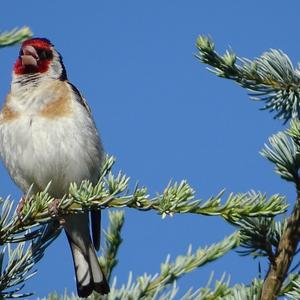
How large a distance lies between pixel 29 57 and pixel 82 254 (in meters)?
1.56

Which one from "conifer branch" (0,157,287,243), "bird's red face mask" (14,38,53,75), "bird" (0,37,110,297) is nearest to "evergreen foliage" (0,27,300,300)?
"conifer branch" (0,157,287,243)

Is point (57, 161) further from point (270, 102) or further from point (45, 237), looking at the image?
point (270, 102)

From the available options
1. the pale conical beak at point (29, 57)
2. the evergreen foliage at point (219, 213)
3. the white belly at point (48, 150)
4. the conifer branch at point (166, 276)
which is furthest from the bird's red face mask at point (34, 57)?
the conifer branch at point (166, 276)

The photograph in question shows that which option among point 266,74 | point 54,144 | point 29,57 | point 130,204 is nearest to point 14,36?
point 130,204

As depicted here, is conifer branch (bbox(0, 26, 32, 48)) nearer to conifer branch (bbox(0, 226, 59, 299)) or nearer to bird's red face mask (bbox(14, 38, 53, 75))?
conifer branch (bbox(0, 226, 59, 299))

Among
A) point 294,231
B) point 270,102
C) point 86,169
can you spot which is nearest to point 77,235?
point 86,169

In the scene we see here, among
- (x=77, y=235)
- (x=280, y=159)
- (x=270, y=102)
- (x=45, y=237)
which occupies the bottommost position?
(x=77, y=235)

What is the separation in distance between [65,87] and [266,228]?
8.56 feet

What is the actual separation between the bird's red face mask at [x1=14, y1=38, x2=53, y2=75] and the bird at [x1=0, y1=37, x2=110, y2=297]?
0.56 feet

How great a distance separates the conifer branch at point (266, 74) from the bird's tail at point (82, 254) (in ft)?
3.75

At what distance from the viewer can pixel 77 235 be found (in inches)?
165

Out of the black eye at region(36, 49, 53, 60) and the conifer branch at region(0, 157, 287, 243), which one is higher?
the black eye at region(36, 49, 53, 60)

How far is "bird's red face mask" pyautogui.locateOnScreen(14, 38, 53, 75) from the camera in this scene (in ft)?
14.7

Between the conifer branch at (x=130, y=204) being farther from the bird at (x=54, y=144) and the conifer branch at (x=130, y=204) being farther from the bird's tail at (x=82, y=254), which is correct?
the bird at (x=54, y=144)
